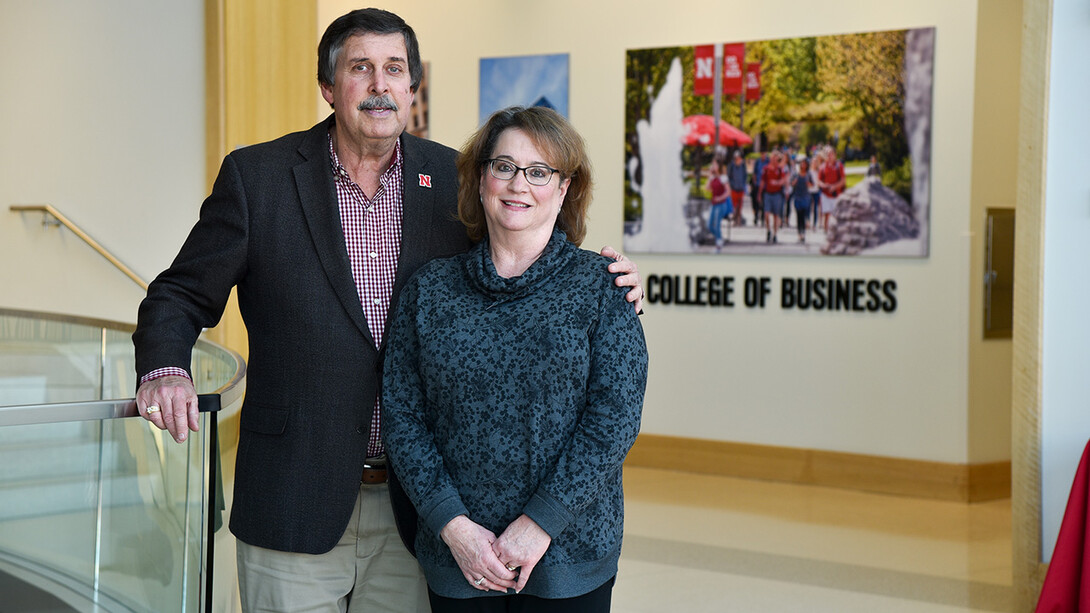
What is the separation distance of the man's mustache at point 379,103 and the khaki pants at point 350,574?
2.73 feet

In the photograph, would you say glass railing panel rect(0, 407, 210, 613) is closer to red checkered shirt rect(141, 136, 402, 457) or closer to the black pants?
red checkered shirt rect(141, 136, 402, 457)

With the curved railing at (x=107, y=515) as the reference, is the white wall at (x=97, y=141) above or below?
above

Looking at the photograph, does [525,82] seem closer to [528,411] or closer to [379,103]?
[379,103]

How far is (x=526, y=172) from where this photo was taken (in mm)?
2299

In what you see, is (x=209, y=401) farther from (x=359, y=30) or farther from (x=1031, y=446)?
(x=1031, y=446)

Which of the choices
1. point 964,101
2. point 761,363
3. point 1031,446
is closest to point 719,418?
point 761,363

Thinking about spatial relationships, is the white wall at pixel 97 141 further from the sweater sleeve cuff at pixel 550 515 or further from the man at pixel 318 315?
the sweater sleeve cuff at pixel 550 515

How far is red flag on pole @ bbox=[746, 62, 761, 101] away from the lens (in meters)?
7.69

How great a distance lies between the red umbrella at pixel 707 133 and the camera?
779 centimetres

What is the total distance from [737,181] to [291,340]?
5718mm

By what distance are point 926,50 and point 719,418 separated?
278cm

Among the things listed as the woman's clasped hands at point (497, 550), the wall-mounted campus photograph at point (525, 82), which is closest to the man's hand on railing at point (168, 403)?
the woman's clasped hands at point (497, 550)

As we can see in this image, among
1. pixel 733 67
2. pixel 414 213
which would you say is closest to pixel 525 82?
pixel 733 67

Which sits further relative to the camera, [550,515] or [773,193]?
[773,193]
